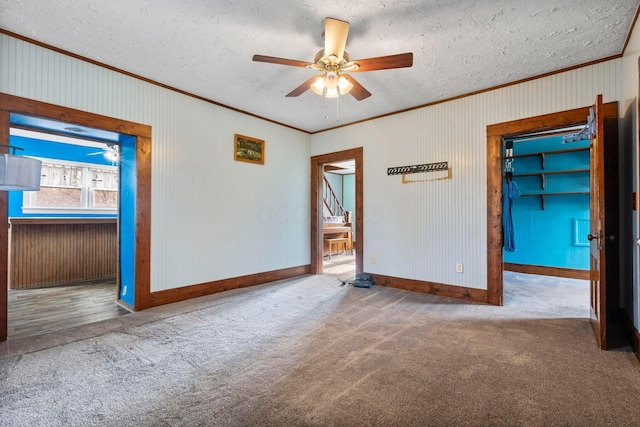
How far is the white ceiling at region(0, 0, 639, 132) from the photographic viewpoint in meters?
2.29

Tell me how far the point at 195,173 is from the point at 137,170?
27.7 inches

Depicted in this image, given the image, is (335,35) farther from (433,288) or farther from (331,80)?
(433,288)

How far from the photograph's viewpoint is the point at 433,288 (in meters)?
4.16

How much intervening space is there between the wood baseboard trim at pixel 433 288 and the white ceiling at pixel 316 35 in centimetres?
251

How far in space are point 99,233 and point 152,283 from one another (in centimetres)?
244

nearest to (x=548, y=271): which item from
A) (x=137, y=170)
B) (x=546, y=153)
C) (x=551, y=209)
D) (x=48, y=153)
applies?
(x=551, y=209)

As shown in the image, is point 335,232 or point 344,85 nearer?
point 344,85

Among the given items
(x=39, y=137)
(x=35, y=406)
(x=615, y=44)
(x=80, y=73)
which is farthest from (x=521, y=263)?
(x=39, y=137)

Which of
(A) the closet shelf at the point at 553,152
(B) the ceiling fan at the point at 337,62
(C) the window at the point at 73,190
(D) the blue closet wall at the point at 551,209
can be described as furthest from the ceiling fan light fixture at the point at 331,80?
(C) the window at the point at 73,190

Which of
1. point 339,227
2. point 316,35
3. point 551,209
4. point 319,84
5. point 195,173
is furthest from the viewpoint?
point 339,227

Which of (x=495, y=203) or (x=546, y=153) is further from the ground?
(x=546, y=153)

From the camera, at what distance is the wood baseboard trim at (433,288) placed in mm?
3816

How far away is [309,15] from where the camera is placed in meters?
2.36

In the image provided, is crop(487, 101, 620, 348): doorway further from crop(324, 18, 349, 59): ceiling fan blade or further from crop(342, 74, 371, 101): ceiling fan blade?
crop(324, 18, 349, 59): ceiling fan blade
